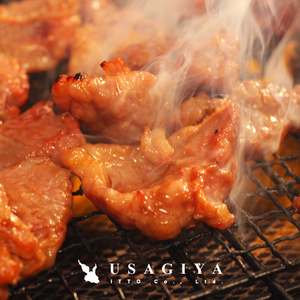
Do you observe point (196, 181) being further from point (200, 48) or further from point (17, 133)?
point (17, 133)

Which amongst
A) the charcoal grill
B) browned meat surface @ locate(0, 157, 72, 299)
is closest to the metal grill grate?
the charcoal grill

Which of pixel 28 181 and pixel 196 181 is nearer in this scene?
pixel 196 181

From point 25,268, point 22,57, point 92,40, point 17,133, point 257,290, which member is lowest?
point 257,290

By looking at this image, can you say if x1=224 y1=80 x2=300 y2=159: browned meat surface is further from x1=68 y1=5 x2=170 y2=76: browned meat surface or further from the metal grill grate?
x1=68 y1=5 x2=170 y2=76: browned meat surface

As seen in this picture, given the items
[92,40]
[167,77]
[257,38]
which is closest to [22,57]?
[92,40]

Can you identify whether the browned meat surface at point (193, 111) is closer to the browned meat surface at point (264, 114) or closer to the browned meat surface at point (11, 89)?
the browned meat surface at point (264, 114)

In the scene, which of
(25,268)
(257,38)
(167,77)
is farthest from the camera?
(257,38)

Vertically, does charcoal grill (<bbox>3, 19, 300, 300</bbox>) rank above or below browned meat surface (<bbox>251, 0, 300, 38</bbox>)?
below
